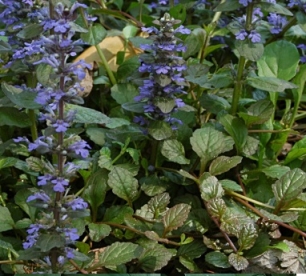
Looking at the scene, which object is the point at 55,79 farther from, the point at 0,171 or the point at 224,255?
the point at 224,255

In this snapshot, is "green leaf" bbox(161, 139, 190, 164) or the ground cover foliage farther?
"green leaf" bbox(161, 139, 190, 164)

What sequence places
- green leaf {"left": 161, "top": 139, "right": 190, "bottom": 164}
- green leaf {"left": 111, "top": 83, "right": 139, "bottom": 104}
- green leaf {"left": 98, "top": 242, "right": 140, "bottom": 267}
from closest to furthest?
1. green leaf {"left": 98, "top": 242, "right": 140, "bottom": 267}
2. green leaf {"left": 161, "top": 139, "right": 190, "bottom": 164}
3. green leaf {"left": 111, "top": 83, "right": 139, "bottom": 104}

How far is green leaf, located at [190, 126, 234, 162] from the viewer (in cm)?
216

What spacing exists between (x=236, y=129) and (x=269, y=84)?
211 mm

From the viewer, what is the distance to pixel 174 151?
219 cm

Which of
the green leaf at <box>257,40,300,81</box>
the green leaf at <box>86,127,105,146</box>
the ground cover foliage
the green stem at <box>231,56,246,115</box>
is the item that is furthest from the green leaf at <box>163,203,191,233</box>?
the green leaf at <box>257,40,300,81</box>

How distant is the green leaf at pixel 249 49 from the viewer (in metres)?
2.20

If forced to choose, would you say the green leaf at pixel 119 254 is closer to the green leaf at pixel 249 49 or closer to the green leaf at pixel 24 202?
the green leaf at pixel 24 202

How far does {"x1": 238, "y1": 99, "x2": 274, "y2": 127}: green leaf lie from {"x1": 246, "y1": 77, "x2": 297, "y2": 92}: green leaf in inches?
3.6

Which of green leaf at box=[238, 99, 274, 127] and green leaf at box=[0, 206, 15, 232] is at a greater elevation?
green leaf at box=[238, 99, 274, 127]

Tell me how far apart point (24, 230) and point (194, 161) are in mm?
692

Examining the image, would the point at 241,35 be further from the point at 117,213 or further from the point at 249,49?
the point at 117,213

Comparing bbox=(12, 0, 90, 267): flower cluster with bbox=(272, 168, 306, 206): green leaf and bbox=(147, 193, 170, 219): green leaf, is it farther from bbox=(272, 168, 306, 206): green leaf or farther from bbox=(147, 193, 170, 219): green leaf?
bbox=(272, 168, 306, 206): green leaf

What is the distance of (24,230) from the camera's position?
207cm
